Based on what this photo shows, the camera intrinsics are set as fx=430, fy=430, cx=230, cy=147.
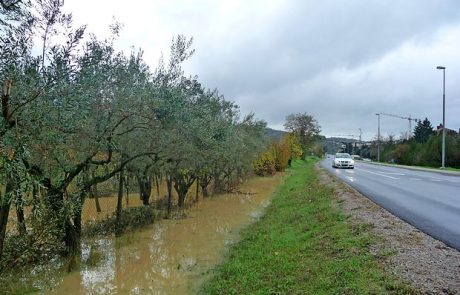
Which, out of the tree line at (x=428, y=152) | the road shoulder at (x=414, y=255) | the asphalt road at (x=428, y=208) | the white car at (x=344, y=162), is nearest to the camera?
the road shoulder at (x=414, y=255)

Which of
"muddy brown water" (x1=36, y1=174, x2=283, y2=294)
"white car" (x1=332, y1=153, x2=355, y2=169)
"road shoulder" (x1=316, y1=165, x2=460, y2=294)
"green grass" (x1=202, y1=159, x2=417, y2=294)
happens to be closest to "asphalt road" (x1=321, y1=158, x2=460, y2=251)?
"road shoulder" (x1=316, y1=165, x2=460, y2=294)

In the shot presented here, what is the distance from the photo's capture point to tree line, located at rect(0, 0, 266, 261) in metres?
6.61

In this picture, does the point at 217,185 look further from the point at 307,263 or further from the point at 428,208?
the point at 307,263

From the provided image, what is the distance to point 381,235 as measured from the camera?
31.9ft

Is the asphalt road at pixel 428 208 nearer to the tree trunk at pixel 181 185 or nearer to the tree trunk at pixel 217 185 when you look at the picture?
the tree trunk at pixel 181 185

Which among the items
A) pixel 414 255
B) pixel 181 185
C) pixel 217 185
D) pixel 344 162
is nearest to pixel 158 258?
pixel 414 255

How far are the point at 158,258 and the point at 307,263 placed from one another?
5.76 meters

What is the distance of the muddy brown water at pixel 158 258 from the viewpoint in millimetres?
10320

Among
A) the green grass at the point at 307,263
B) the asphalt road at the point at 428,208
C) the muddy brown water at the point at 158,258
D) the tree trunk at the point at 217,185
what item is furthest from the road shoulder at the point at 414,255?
the tree trunk at the point at 217,185

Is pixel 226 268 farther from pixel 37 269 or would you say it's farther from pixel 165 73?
pixel 165 73

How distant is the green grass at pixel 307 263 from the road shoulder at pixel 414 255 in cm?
25

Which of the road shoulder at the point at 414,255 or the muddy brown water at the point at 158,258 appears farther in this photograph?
the muddy brown water at the point at 158,258

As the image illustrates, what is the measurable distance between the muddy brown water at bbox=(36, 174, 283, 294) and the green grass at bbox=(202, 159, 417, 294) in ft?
2.79

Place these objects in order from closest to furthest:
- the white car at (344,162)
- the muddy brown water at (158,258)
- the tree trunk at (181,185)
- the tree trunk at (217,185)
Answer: the muddy brown water at (158,258)
the tree trunk at (181,185)
the tree trunk at (217,185)
the white car at (344,162)
